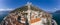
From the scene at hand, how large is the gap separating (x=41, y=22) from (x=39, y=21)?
3 centimetres

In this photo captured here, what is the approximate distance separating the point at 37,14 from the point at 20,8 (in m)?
0.26

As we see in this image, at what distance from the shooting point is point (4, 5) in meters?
4.23

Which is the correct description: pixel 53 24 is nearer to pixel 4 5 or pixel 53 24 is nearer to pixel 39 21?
pixel 39 21

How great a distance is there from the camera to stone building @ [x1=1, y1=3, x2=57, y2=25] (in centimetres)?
418

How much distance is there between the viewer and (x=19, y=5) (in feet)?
13.8

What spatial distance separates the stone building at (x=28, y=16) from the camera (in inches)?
165

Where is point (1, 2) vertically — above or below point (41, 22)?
above

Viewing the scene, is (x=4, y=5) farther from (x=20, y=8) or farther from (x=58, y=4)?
(x=58, y=4)

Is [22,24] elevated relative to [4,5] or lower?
lower

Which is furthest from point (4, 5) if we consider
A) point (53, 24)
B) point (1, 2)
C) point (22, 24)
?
point (53, 24)

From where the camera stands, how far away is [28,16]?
13.8 ft

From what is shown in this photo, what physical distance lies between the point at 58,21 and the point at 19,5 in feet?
1.99

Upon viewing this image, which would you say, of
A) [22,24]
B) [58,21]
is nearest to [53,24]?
[58,21]

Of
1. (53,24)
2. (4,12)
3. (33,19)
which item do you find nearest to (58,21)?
(53,24)
